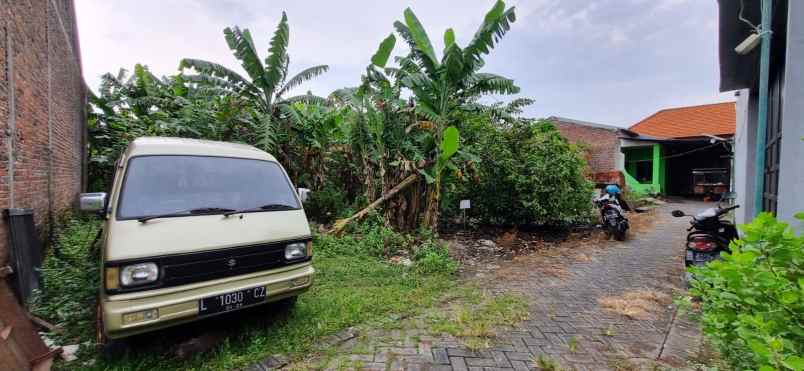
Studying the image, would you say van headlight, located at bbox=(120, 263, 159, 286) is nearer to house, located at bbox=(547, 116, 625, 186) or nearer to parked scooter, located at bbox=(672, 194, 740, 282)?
parked scooter, located at bbox=(672, 194, 740, 282)

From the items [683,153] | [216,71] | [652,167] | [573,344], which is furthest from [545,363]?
[652,167]

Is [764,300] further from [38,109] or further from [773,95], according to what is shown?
[38,109]

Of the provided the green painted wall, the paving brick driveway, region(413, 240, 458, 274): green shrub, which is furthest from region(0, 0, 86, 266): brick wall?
the green painted wall

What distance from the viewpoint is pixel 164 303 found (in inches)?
100

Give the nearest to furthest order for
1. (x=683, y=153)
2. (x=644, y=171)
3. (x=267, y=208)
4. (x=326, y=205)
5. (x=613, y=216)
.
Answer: (x=267, y=208) → (x=613, y=216) → (x=326, y=205) → (x=683, y=153) → (x=644, y=171)

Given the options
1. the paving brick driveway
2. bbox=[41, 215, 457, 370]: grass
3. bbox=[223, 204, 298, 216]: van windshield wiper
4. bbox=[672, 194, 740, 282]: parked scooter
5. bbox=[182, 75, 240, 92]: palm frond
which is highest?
bbox=[182, 75, 240, 92]: palm frond

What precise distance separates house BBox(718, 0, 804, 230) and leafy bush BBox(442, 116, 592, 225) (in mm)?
2951

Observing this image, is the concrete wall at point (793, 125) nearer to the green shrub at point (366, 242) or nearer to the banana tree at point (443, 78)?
the banana tree at point (443, 78)

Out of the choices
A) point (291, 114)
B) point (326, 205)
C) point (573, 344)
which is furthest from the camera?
point (326, 205)

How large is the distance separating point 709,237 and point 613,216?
3.77m

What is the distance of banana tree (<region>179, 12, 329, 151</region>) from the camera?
24.4ft

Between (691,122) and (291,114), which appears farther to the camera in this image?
(691,122)

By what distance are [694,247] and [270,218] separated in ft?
17.0

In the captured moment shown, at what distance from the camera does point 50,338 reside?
9.89 feet
